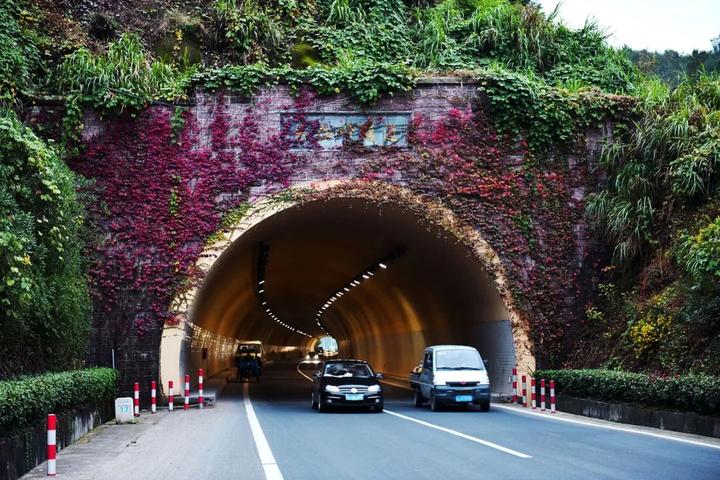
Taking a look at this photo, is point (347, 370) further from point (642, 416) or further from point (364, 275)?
point (364, 275)

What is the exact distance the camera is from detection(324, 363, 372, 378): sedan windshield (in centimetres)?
2239

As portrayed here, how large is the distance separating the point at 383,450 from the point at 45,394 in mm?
5029

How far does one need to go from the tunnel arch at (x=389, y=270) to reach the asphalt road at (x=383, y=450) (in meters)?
5.16

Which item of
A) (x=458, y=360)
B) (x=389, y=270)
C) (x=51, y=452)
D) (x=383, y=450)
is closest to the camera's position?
(x=51, y=452)

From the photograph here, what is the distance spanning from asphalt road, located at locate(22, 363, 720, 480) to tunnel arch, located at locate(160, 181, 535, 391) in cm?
516

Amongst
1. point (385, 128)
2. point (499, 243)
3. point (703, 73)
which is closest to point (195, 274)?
point (385, 128)

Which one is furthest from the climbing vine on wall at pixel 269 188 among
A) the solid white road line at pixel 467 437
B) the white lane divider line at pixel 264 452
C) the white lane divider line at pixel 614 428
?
the solid white road line at pixel 467 437

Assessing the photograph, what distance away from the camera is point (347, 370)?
22703 mm

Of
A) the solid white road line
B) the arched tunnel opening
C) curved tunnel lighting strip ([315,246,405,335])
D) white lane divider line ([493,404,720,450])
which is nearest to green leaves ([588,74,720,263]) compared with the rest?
the arched tunnel opening

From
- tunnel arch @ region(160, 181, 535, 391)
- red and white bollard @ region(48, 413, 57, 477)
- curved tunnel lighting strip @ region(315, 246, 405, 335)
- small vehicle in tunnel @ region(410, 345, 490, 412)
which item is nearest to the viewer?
red and white bollard @ region(48, 413, 57, 477)

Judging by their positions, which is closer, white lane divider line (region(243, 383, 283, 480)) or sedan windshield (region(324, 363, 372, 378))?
white lane divider line (region(243, 383, 283, 480))

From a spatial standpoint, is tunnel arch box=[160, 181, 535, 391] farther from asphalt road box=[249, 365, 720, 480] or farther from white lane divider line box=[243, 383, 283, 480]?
asphalt road box=[249, 365, 720, 480]

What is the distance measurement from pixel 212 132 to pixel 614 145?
11.2m

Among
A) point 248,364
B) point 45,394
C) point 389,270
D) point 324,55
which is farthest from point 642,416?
point 248,364
